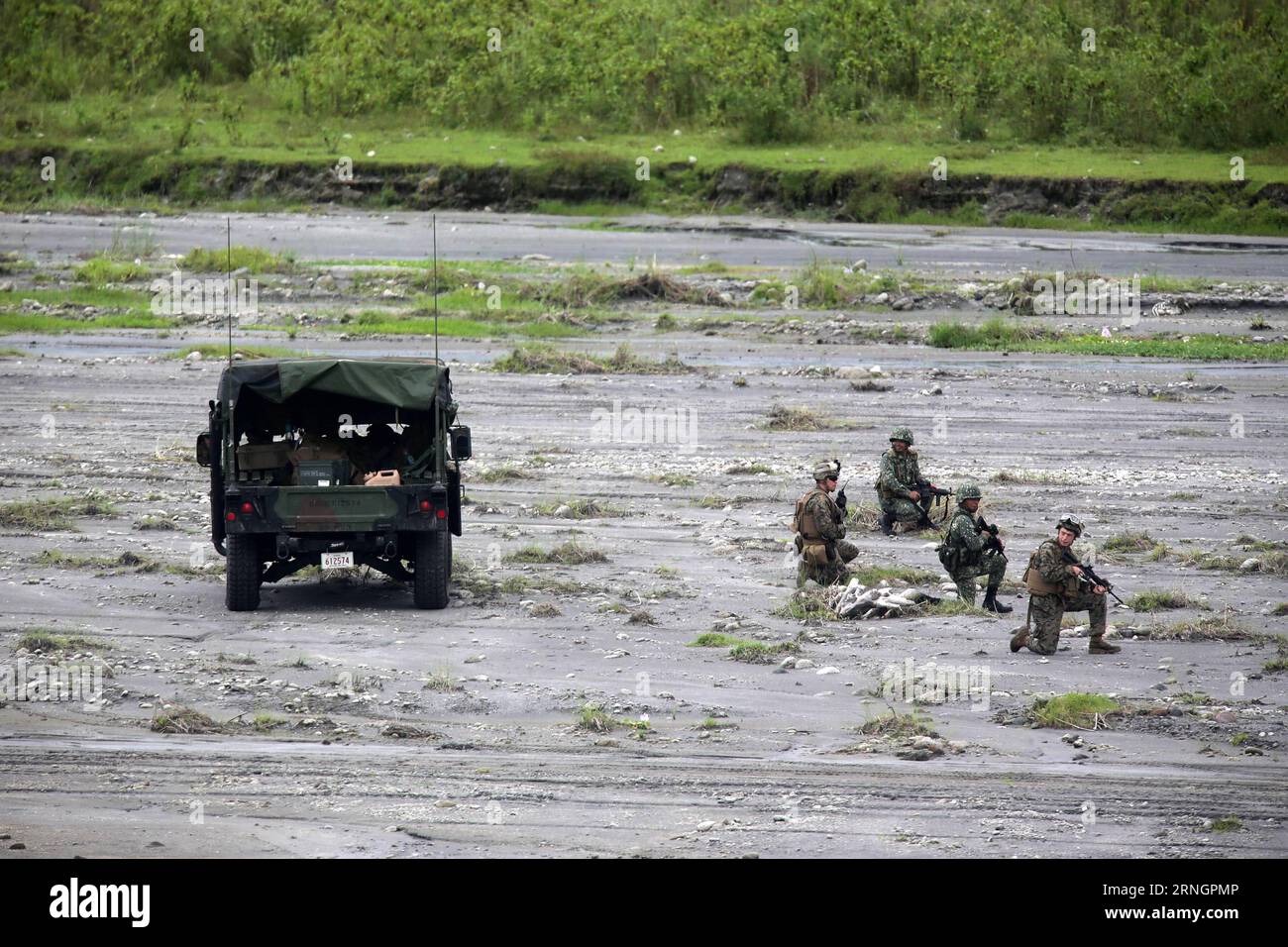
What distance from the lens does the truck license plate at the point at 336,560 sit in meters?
15.3

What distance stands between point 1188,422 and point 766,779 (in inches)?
602

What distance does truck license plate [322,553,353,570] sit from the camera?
15305mm

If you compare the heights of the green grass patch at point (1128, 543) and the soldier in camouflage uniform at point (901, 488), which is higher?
the soldier in camouflage uniform at point (901, 488)

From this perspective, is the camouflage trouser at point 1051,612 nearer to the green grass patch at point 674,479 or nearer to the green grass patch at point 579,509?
the green grass patch at point 579,509

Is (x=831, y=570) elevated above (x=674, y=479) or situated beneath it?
situated beneath

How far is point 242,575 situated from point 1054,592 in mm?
6632

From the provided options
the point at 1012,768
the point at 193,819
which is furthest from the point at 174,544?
the point at 1012,768

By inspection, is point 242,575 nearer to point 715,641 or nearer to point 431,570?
point 431,570

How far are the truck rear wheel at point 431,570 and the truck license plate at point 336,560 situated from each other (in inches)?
23.4

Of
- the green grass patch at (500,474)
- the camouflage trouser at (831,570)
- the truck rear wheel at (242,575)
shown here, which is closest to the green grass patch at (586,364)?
the green grass patch at (500,474)

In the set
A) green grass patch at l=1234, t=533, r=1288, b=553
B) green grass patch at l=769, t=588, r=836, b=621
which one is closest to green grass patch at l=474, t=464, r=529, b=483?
green grass patch at l=769, t=588, r=836, b=621

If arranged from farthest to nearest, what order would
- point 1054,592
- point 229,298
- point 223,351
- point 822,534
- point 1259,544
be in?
point 229,298 < point 223,351 < point 1259,544 < point 822,534 < point 1054,592

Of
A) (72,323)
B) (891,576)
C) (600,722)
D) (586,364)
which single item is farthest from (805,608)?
(72,323)

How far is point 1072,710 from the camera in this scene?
12688mm
